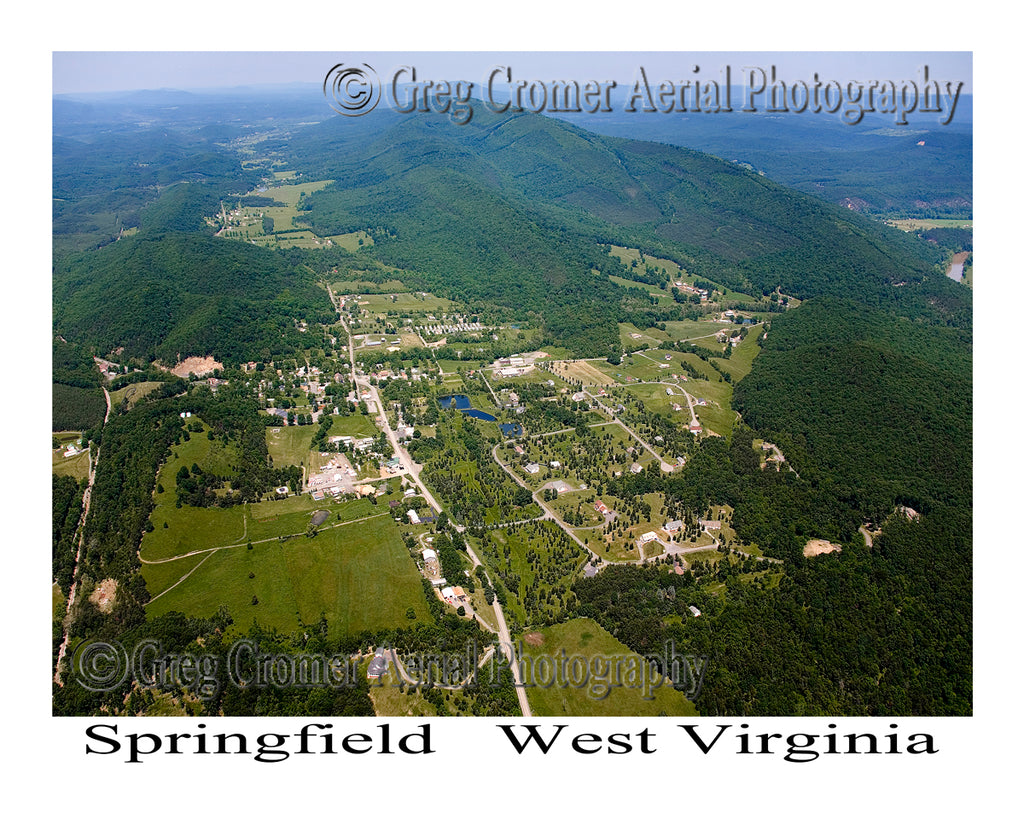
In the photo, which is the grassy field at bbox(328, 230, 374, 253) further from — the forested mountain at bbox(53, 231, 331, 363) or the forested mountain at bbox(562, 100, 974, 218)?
the forested mountain at bbox(562, 100, 974, 218)

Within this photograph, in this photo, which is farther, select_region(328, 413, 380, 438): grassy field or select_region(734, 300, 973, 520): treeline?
select_region(328, 413, 380, 438): grassy field

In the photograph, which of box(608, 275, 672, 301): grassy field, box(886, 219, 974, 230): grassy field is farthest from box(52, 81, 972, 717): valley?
box(886, 219, 974, 230): grassy field

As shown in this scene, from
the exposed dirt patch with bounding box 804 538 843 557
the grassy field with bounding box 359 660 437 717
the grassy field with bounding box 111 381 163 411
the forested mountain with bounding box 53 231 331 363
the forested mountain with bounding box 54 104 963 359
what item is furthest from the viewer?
the forested mountain with bounding box 54 104 963 359

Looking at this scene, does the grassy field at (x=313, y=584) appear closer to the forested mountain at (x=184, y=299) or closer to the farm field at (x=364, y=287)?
the forested mountain at (x=184, y=299)

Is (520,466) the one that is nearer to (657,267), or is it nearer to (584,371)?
(584,371)

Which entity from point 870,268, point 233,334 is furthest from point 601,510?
point 870,268

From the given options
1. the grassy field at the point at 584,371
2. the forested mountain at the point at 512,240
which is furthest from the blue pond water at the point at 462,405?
the forested mountain at the point at 512,240

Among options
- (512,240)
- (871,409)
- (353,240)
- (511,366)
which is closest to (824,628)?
(871,409)
